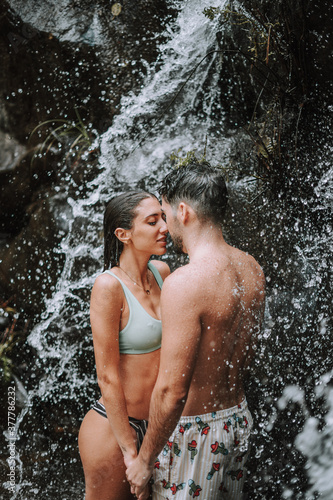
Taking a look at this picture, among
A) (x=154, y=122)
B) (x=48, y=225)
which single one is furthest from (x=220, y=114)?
(x=48, y=225)

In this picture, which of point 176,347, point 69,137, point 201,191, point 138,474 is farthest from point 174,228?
point 69,137

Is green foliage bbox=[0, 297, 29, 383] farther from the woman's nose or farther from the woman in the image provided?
the woman's nose

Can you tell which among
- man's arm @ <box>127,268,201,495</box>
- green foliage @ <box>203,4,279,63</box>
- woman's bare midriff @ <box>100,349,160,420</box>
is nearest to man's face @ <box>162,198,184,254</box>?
man's arm @ <box>127,268,201,495</box>

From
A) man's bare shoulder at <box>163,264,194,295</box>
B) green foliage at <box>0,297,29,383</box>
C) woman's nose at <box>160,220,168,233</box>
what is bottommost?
green foliage at <box>0,297,29,383</box>

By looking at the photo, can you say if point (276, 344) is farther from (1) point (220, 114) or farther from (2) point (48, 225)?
(2) point (48, 225)

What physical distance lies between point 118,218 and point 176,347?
0.77 meters

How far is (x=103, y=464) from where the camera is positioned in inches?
85.4

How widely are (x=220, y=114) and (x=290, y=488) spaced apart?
286 cm

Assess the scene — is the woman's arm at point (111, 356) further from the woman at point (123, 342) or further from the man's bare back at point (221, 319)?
the man's bare back at point (221, 319)

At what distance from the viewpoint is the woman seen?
6.86 ft

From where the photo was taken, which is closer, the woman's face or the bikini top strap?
the woman's face

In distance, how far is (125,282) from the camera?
2.23 m

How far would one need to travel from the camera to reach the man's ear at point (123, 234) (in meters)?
2.30

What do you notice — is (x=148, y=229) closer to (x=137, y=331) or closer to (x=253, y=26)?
(x=137, y=331)
